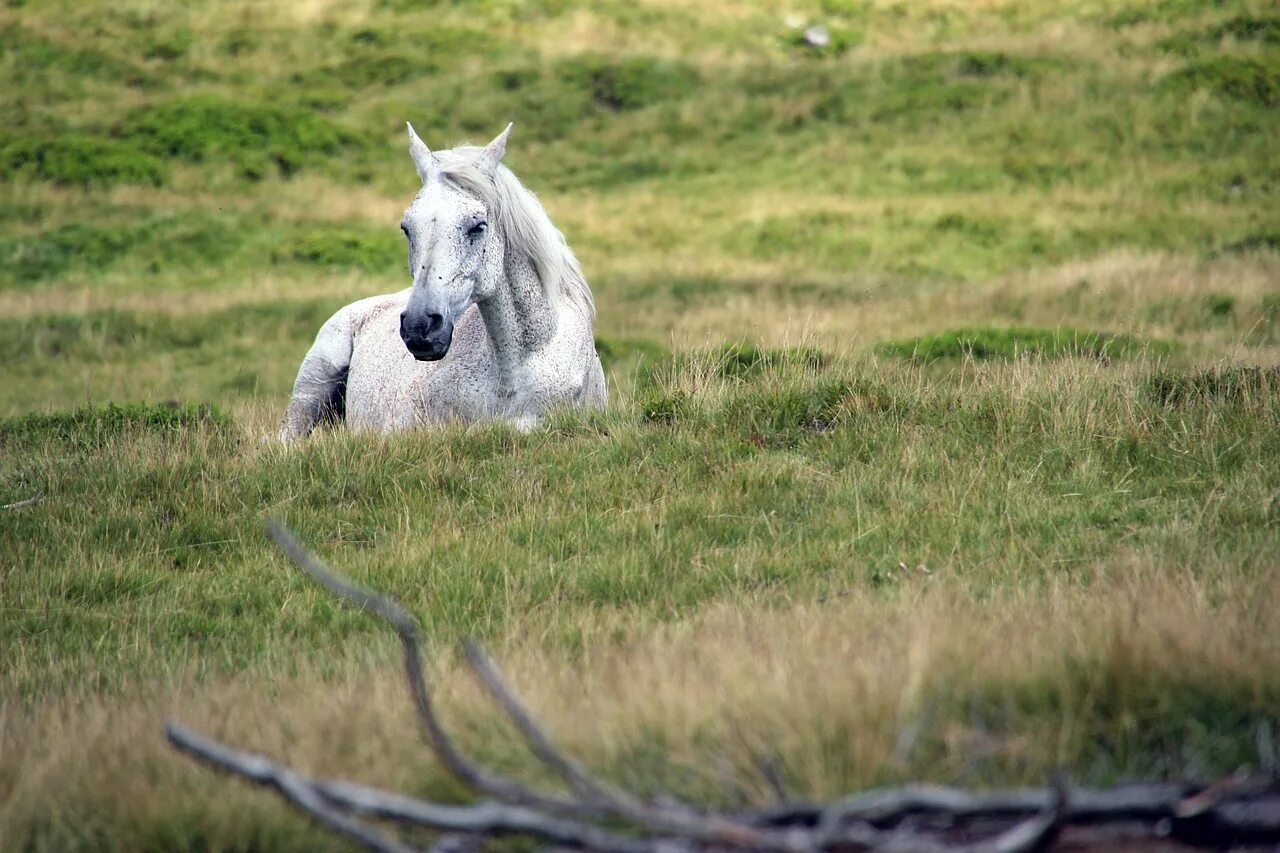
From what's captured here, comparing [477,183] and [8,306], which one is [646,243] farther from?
[477,183]

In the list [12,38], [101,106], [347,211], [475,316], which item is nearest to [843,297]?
[475,316]

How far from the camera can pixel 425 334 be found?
6.93m

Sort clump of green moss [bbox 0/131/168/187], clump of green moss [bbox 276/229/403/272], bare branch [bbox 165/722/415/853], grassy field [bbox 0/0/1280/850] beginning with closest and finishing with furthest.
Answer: bare branch [bbox 165/722/415/853] → grassy field [bbox 0/0/1280/850] → clump of green moss [bbox 276/229/403/272] → clump of green moss [bbox 0/131/168/187]

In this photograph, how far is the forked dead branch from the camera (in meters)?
2.43

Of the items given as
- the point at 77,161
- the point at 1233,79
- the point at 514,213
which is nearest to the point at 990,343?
the point at 514,213

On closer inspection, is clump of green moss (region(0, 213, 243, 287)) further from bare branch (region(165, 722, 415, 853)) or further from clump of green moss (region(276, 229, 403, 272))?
bare branch (region(165, 722, 415, 853))

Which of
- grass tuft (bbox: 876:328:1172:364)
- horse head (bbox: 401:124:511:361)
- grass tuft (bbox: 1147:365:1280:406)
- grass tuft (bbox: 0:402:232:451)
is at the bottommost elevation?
grass tuft (bbox: 876:328:1172:364)

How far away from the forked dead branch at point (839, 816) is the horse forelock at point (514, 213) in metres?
4.99

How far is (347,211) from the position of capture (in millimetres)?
26578

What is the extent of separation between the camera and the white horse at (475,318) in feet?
23.7

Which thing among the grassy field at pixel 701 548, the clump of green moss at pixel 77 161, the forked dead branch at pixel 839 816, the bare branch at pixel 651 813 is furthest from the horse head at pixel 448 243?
the clump of green moss at pixel 77 161

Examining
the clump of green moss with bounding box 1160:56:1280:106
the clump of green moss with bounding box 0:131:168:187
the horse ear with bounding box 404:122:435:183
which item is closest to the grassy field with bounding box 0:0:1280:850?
the horse ear with bounding box 404:122:435:183

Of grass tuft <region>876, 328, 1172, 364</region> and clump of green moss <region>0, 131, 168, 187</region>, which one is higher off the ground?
clump of green moss <region>0, 131, 168, 187</region>

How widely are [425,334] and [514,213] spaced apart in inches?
51.6
